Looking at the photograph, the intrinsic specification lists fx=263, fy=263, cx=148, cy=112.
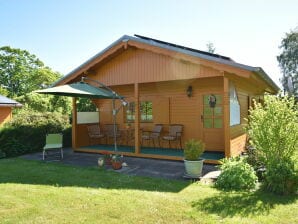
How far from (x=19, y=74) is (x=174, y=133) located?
2820cm

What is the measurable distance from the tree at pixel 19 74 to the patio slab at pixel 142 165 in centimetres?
2342

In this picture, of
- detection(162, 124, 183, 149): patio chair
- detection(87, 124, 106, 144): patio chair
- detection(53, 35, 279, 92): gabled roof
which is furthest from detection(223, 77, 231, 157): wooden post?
detection(87, 124, 106, 144): patio chair

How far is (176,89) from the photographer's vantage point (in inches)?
379

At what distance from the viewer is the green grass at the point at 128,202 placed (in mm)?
3664

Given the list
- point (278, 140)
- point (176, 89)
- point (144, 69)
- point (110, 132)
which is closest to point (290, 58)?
point (176, 89)

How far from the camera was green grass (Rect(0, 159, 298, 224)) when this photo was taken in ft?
12.0

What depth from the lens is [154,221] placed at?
357 cm

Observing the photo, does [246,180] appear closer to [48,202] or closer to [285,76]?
[48,202]

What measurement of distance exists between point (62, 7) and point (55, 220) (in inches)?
310

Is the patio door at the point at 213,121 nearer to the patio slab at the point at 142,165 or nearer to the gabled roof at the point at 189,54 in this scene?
the gabled roof at the point at 189,54

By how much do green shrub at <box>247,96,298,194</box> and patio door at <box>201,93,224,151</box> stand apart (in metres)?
3.40

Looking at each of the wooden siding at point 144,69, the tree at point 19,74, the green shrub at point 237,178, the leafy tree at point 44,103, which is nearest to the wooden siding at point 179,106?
the wooden siding at point 144,69

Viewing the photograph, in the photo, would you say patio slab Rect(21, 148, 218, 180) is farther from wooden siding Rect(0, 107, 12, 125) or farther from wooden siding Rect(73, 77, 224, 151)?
wooden siding Rect(0, 107, 12, 125)

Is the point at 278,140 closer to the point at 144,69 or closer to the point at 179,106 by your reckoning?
the point at 144,69
